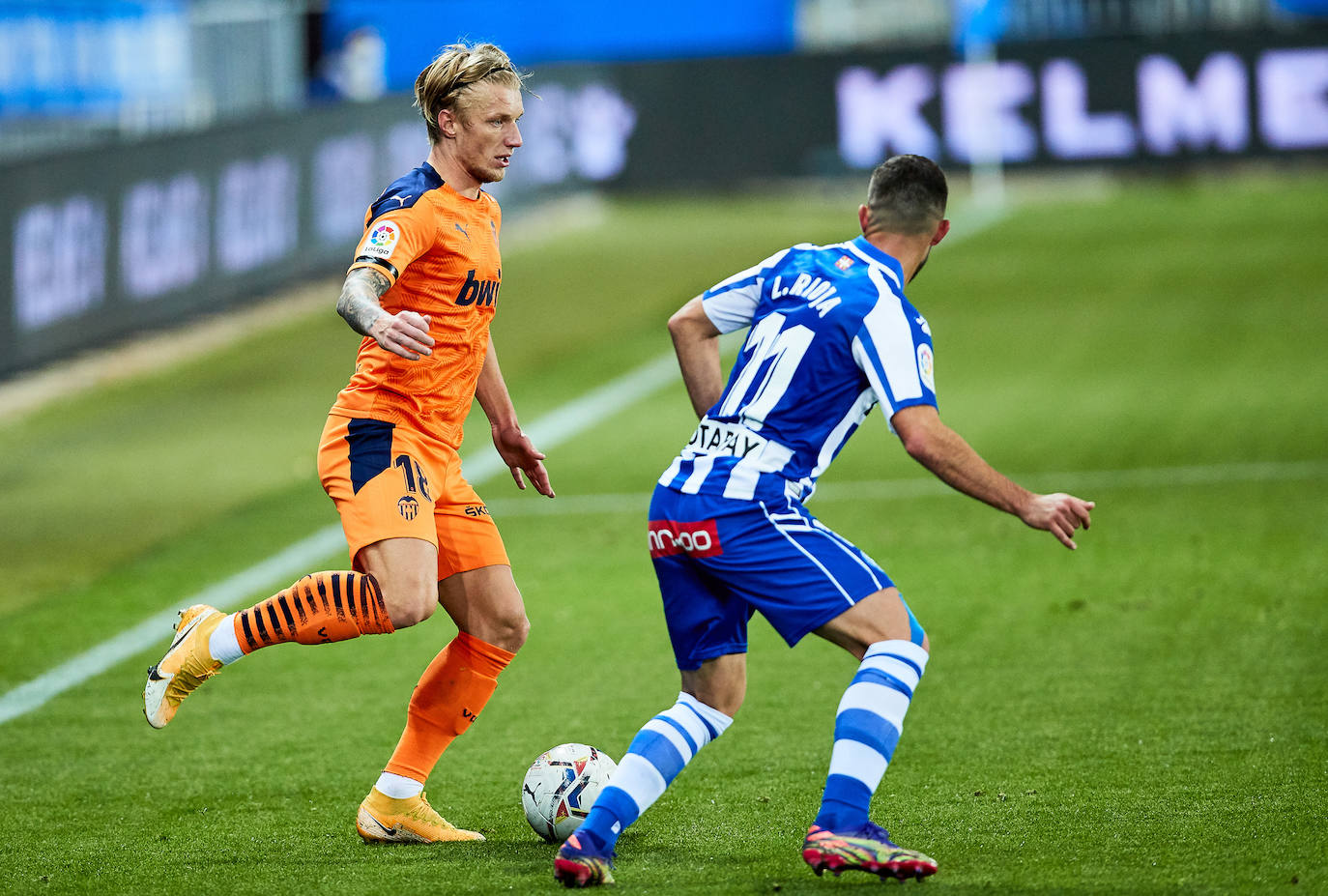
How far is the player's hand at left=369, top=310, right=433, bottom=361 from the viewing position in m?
4.20

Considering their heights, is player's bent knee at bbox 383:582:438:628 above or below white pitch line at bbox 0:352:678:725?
above

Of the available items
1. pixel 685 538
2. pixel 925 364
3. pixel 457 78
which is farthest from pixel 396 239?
pixel 925 364

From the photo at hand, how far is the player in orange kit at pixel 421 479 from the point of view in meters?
4.62

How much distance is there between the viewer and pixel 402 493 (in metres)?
4.71

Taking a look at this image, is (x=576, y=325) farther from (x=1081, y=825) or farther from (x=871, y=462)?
(x=1081, y=825)

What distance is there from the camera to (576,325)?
16.4 m

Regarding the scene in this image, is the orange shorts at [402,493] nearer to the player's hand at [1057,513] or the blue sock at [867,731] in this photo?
the blue sock at [867,731]

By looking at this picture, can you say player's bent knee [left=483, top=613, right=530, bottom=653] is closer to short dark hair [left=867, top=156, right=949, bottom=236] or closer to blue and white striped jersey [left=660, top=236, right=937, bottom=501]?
blue and white striped jersey [left=660, top=236, right=937, bottom=501]

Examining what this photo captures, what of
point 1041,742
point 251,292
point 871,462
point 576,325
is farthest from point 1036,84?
point 1041,742

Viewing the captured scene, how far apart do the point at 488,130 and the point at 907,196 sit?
1.19m

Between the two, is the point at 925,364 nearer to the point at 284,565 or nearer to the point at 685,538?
the point at 685,538

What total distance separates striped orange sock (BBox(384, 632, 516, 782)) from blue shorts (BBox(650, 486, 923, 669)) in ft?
2.49

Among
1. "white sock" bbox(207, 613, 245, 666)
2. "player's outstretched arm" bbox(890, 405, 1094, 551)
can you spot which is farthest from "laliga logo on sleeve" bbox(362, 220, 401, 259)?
"player's outstretched arm" bbox(890, 405, 1094, 551)

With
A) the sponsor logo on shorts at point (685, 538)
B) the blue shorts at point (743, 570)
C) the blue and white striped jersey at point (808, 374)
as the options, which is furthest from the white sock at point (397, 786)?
the blue and white striped jersey at point (808, 374)
